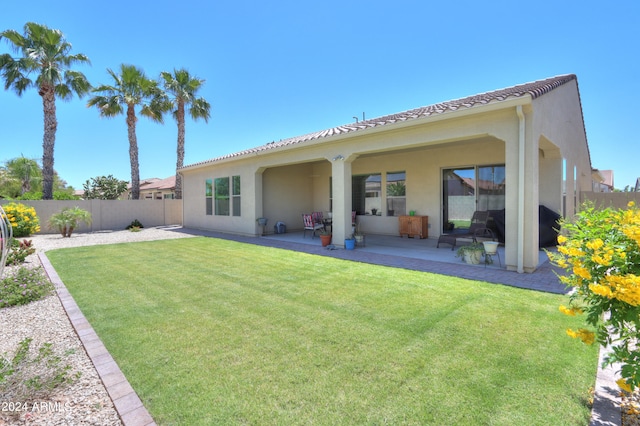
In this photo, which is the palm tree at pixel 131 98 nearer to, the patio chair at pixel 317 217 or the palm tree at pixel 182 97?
the palm tree at pixel 182 97

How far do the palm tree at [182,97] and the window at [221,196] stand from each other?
5.74 metres

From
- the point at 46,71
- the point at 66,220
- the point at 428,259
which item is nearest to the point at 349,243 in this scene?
the point at 428,259

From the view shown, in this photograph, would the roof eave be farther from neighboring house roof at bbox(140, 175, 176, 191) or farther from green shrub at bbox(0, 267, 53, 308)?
neighboring house roof at bbox(140, 175, 176, 191)

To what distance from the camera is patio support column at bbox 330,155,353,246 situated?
920 cm

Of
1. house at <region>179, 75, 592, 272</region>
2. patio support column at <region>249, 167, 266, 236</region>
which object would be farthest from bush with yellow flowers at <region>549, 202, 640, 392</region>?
patio support column at <region>249, 167, 266, 236</region>

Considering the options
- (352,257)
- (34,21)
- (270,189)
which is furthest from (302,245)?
(34,21)

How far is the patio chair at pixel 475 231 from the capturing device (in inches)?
339

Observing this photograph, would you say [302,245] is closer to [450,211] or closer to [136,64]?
[450,211]

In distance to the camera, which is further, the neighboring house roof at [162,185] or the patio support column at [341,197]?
the neighboring house roof at [162,185]

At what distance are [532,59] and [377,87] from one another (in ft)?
23.1

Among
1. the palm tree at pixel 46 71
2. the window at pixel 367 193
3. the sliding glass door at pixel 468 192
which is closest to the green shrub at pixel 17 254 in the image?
the palm tree at pixel 46 71

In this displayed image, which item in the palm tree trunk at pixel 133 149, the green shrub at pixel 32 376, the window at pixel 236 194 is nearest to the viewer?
the green shrub at pixel 32 376

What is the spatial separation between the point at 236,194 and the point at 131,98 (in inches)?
409

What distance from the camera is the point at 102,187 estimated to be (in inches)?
1162
